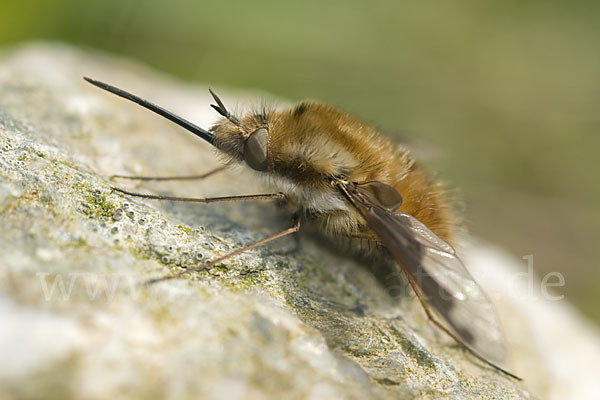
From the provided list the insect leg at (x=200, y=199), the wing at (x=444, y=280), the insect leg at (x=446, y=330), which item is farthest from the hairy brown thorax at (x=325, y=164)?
the insect leg at (x=446, y=330)

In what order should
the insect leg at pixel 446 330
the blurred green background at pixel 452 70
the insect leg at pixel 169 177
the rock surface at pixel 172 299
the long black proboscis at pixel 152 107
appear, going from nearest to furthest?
the rock surface at pixel 172 299, the long black proboscis at pixel 152 107, the insect leg at pixel 446 330, the insect leg at pixel 169 177, the blurred green background at pixel 452 70

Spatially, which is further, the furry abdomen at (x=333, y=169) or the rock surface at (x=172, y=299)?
the furry abdomen at (x=333, y=169)

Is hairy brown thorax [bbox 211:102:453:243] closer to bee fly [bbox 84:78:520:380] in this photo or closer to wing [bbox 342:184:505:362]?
bee fly [bbox 84:78:520:380]

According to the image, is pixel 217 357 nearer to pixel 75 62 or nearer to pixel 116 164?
pixel 116 164

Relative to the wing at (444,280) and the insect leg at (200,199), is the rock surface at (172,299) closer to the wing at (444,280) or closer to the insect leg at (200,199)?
the insect leg at (200,199)

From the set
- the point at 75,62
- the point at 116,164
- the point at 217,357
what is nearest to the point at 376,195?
the point at 217,357

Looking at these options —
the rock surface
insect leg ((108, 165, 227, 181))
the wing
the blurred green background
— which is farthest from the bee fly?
the blurred green background

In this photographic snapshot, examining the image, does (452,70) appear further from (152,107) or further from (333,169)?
(152,107)
